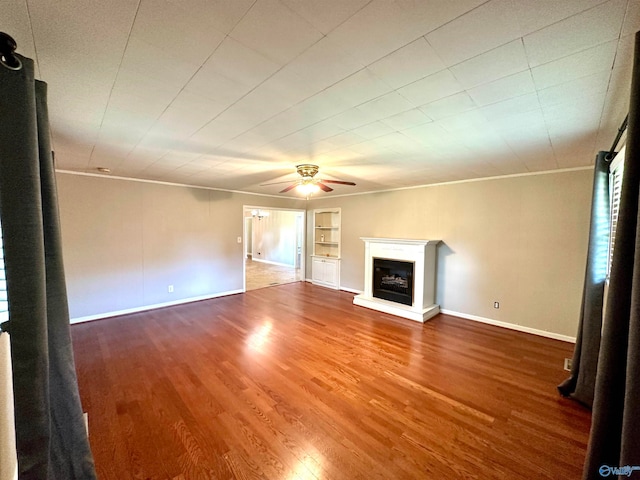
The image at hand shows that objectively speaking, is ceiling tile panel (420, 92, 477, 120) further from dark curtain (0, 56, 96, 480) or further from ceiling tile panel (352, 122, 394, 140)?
dark curtain (0, 56, 96, 480)

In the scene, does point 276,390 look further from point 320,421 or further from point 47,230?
point 47,230

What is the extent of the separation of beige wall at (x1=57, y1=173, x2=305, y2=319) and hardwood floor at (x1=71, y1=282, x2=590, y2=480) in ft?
2.47

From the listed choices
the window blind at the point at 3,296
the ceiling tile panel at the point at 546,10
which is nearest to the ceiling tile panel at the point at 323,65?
the ceiling tile panel at the point at 546,10

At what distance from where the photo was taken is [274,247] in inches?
451

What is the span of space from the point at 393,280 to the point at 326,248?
2791mm

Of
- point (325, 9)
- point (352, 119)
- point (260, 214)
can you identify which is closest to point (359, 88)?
point (352, 119)

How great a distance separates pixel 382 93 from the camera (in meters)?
1.68

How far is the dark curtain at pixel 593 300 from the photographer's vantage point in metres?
2.29

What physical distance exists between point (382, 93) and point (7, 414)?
2.36m

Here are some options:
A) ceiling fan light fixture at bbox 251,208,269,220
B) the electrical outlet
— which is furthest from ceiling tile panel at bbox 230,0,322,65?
ceiling fan light fixture at bbox 251,208,269,220

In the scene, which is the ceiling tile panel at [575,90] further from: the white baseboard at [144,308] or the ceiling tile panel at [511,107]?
the white baseboard at [144,308]

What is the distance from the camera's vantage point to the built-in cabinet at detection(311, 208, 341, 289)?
22.6 feet

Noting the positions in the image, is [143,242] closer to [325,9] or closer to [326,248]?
[326,248]

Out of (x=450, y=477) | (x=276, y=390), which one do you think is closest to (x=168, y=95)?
(x=276, y=390)
